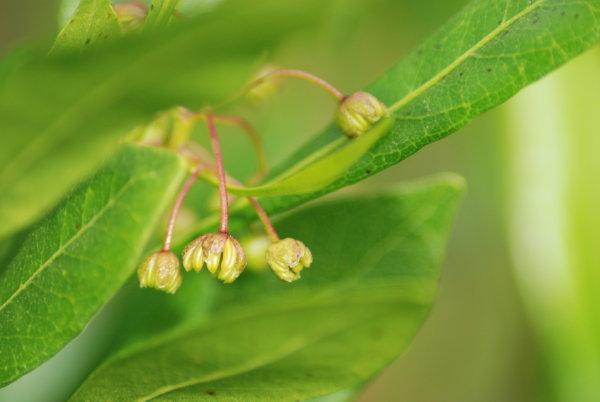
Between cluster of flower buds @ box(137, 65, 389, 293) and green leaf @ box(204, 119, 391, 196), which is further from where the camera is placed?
cluster of flower buds @ box(137, 65, 389, 293)

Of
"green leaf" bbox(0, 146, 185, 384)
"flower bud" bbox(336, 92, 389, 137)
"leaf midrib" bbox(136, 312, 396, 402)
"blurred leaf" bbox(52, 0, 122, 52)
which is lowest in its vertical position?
"leaf midrib" bbox(136, 312, 396, 402)

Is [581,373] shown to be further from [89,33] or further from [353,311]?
[89,33]

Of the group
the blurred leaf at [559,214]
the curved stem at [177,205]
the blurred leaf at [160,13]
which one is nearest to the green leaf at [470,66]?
the curved stem at [177,205]

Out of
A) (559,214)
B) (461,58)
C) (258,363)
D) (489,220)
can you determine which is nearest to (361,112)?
(461,58)

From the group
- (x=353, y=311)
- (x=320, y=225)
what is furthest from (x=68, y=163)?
(x=320, y=225)

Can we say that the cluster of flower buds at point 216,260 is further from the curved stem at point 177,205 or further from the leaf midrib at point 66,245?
the leaf midrib at point 66,245

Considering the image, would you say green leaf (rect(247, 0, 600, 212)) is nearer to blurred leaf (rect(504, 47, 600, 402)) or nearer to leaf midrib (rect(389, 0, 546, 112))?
leaf midrib (rect(389, 0, 546, 112))

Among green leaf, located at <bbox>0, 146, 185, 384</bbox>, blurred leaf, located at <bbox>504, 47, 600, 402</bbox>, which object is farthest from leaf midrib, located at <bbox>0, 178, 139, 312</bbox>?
blurred leaf, located at <bbox>504, 47, 600, 402</bbox>
